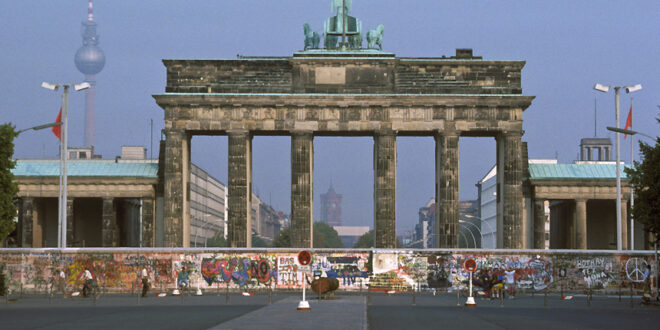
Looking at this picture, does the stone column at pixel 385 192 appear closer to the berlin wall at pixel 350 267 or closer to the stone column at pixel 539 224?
the stone column at pixel 539 224

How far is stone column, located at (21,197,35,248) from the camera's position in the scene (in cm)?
8569

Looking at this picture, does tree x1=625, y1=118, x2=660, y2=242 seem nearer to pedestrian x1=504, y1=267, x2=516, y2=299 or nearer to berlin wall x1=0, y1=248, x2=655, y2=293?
berlin wall x1=0, y1=248, x2=655, y2=293

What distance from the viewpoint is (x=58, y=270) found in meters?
61.7

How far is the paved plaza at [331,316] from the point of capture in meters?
32.0

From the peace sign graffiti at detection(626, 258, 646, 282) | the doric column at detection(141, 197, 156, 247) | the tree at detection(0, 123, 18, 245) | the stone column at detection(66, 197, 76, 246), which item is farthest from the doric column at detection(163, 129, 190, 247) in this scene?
the peace sign graffiti at detection(626, 258, 646, 282)

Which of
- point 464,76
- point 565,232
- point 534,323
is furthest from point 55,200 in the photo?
point 534,323

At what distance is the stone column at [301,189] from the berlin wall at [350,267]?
1783 cm

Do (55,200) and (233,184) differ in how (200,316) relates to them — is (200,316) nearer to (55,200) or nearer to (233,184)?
(233,184)

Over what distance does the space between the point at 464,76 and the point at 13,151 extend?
39.2 meters

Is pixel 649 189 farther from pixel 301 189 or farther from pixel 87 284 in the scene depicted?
pixel 301 189

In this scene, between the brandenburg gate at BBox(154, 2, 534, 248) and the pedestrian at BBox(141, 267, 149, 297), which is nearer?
the pedestrian at BBox(141, 267, 149, 297)

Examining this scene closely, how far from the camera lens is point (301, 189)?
3211 inches

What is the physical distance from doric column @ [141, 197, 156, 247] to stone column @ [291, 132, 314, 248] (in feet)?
38.5

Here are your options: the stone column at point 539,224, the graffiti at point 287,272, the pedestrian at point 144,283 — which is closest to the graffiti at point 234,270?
the graffiti at point 287,272
